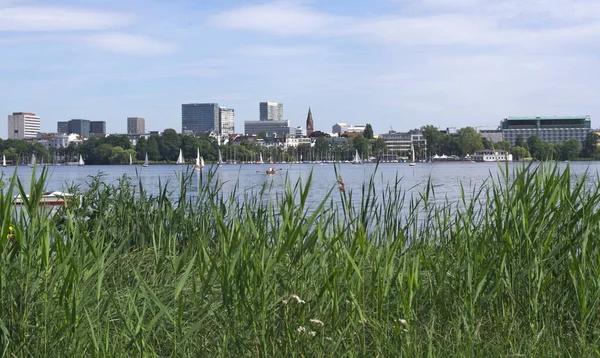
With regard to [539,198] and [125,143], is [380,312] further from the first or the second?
[125,143]

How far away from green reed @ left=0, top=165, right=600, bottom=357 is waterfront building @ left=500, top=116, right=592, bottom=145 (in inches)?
7326

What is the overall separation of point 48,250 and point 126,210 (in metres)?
3.31

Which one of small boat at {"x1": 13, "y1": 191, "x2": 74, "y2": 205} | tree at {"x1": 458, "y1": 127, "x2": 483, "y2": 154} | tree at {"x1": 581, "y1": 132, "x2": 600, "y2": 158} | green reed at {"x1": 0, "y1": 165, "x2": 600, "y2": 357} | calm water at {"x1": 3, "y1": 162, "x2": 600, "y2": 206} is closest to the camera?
green reed at {"x1": 0, "y1": 165, "x2": 600, "y2": 357}

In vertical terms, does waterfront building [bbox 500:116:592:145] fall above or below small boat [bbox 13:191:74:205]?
above

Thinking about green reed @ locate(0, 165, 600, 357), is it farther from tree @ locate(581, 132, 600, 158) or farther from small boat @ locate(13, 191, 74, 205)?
tree @ locate(581, 132, 600, 158)

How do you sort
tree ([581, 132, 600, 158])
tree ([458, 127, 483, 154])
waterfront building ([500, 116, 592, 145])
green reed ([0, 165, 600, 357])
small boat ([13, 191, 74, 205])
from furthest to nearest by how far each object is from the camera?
waterfront building ([500, 116, 592, 145]) < tree ([458, 127, 483, 154]) < tree ([581, 132, 600, 158]) < small boat ([13, 191, 74, 205]) < green reed ([0, 165, 600, 357])

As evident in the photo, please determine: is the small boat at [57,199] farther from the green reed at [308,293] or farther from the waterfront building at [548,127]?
the waterfront building at [548,127]

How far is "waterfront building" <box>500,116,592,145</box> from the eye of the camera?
18712cm

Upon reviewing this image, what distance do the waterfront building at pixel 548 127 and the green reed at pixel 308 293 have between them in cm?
18608

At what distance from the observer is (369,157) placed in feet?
538

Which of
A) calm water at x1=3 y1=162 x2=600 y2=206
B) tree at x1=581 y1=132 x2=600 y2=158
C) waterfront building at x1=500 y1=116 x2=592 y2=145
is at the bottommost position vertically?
calm water at x1=3 y1=162 x2=600 y2=206

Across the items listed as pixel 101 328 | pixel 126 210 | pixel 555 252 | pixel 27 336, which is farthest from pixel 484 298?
pixel 126 210

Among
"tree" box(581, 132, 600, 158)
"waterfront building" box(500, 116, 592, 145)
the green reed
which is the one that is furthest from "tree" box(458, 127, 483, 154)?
the green reed

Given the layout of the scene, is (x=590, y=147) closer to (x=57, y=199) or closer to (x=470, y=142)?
(x=470, y=142)
